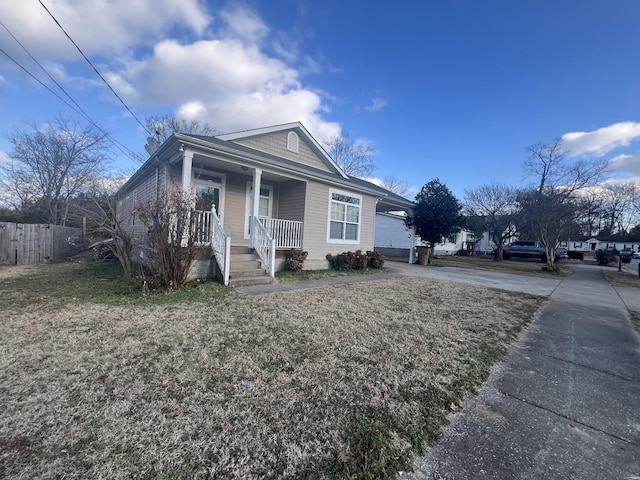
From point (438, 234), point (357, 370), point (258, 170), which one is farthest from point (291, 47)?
point (357, 370)

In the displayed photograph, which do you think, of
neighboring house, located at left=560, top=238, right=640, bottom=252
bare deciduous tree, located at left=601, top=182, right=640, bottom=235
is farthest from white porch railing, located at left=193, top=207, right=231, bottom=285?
neighboring house, located at left=560, top=238, right=640, bottom=252

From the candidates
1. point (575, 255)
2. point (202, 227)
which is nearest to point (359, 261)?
point (202, 227)

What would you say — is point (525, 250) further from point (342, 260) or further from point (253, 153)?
point (253, 153)

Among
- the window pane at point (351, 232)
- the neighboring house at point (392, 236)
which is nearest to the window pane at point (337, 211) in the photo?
the window pane at point (351, 232)

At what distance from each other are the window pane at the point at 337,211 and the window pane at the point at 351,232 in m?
0.55

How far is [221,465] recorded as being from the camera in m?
1.65

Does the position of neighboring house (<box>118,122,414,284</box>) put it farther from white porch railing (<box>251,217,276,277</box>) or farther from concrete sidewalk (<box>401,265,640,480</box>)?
concrete sidewalk (<box>401,265,640,480</box>)

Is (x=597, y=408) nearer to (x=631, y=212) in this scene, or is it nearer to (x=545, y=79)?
(x=545, y=79)

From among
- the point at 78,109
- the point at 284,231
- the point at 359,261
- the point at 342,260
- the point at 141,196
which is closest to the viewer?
the point at 284,231

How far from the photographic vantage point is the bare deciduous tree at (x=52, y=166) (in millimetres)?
17219

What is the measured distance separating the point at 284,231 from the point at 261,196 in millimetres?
2002

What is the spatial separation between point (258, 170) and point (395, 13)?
7.69 meters

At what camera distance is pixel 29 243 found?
1024 centimetres

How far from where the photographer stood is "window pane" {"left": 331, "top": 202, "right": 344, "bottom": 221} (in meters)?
10.5
